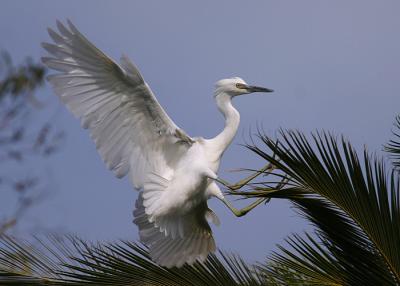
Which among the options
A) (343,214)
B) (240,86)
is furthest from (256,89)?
(343,214)

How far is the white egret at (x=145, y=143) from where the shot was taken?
4.67m

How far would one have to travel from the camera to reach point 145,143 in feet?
16.4

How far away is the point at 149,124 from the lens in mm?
4941

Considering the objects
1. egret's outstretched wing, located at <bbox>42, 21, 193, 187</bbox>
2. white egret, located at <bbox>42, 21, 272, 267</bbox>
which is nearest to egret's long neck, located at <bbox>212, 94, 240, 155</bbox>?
white egret, located at <bbox>42, 21, 272, 267</bbox>

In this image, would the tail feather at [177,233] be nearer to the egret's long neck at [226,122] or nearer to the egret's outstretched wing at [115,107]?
the egret's outstretched wing at [115,107]

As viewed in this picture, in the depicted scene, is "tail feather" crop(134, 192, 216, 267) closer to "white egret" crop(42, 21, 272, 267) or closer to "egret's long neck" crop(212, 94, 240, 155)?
"white egret" crop(42, 21, 272, 267)

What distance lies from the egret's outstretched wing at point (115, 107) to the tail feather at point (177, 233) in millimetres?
325

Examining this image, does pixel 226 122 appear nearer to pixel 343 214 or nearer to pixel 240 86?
pixel 240 86

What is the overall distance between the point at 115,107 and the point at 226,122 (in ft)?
2.82

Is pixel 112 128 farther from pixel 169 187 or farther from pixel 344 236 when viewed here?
pixel 344 236

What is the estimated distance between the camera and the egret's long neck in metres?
4.96

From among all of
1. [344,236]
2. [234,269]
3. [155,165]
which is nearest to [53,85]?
[155,165]

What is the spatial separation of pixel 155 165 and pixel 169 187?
301mm

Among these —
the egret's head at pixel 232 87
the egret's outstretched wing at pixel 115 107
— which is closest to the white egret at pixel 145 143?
the egret's outstretched wing at pixel 115 107
